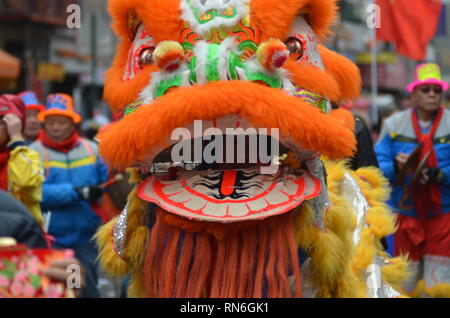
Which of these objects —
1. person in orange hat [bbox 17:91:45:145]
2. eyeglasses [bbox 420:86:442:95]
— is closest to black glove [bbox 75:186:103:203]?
person in orange hat [bbox 17:91:45:145]

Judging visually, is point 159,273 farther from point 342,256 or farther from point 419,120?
point 419,120

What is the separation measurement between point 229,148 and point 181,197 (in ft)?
0.76

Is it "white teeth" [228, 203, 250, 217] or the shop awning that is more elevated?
"white teeth" [228, 203, 250, 217]

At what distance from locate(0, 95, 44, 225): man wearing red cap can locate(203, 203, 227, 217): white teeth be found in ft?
9.43

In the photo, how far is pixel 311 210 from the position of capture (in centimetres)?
298

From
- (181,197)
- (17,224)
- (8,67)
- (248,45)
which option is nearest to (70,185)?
(181,197)

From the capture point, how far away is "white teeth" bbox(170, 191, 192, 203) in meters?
2.85

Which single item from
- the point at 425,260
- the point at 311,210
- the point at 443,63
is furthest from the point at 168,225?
the point at 443,63

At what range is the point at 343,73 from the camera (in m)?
3.20

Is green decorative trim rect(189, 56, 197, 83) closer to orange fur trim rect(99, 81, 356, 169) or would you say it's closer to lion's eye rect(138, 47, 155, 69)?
orange fur trim rect(99, 81, 356, 169)

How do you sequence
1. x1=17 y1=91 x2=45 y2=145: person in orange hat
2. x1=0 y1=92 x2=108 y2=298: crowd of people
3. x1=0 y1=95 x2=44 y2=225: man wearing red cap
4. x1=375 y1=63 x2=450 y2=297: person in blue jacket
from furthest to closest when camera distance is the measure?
x1=17 y1=91 x2=45 y2=145: person in orange hat → x1=0 y1=92 x2=108 y2=298: crowd of people → x1=375 y1=63 x2=450 y2=297: person in blue jacket → x1=0 y1=95 x2=44 y2=225: man wearing red cap

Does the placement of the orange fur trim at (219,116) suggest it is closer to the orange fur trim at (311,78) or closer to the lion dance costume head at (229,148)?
the lion dance costume head at (229,148)

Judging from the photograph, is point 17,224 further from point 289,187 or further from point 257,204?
point 289,187

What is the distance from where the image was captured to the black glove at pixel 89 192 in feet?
21.0
